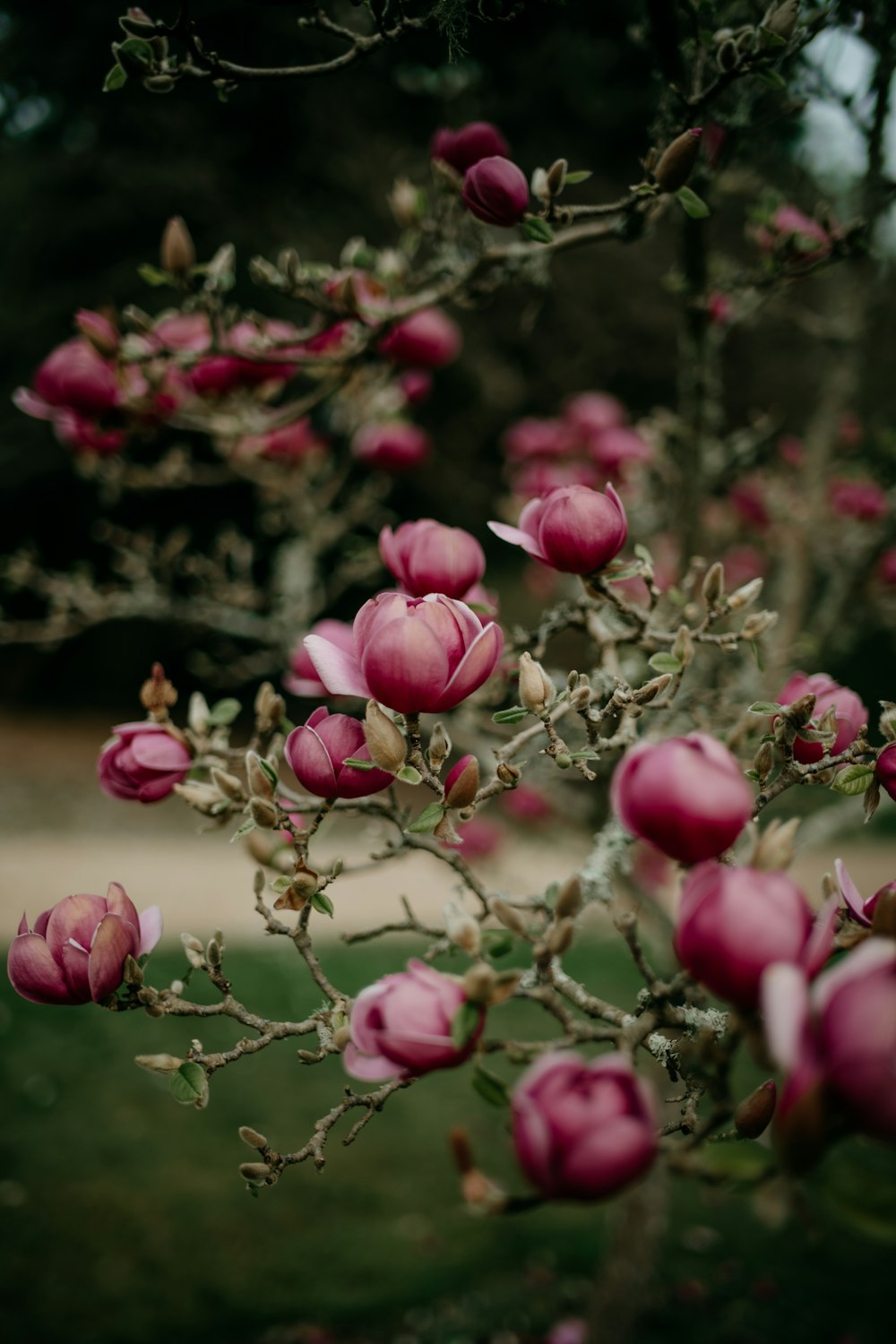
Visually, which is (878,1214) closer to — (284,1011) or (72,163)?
(284,1011)

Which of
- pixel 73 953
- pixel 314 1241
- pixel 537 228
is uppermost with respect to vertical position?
pixel 537 228

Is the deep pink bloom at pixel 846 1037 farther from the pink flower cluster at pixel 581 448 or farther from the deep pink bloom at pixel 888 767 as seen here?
the pink flower cluster at pixel 581 448

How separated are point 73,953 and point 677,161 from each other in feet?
2.85

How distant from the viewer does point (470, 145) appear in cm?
96

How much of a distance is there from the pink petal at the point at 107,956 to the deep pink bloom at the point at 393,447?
146cm

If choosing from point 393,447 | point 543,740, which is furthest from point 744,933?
point 393,447

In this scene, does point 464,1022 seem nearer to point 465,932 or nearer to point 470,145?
point 465,932

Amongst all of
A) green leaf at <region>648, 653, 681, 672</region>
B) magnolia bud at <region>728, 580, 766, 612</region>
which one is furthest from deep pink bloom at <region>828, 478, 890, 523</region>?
green leaf at <region>648, 653, 681, 672</region>

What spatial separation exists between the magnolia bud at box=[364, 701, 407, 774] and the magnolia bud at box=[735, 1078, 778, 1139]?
322 millimetres

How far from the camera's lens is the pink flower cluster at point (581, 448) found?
2.09m

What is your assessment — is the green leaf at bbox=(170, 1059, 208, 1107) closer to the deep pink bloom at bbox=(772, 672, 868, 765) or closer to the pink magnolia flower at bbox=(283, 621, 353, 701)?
the pink magnolia flower at bbox=(283, 621, 353, 701)

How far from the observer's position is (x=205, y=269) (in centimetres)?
114

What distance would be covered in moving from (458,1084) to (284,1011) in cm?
89

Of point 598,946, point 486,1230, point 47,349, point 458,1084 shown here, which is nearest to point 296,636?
point 486,1230
